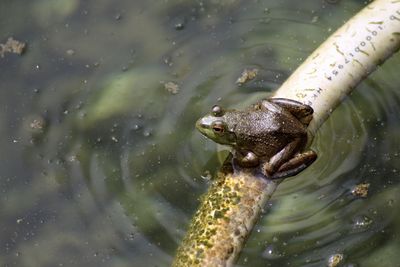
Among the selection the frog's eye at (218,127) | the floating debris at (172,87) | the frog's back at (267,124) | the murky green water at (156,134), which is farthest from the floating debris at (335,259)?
the floating debris at (172,87)

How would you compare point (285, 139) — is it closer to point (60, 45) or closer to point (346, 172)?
point (346, 172)

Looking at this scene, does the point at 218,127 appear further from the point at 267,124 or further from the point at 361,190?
the point at 361,190

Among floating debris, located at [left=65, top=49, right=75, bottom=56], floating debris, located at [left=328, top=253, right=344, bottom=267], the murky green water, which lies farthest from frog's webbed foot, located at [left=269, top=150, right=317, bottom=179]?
floating debris, located at [left=65, top=49, right=75, bottom=56]

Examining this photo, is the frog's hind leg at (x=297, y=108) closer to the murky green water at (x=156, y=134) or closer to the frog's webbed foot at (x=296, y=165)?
the frog's webbed foot at (x=296, y=165)

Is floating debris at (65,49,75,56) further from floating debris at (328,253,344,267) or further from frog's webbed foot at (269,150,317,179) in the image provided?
floating debris at (328,253,344,267)

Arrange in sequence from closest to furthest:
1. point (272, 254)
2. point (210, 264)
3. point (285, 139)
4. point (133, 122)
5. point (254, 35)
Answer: point (210, 264) → point (285, 139) → point (272, 254) → point (133, 122) → point (254, 35)

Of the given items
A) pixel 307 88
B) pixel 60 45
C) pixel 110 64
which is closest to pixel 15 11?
pixel 60 45
